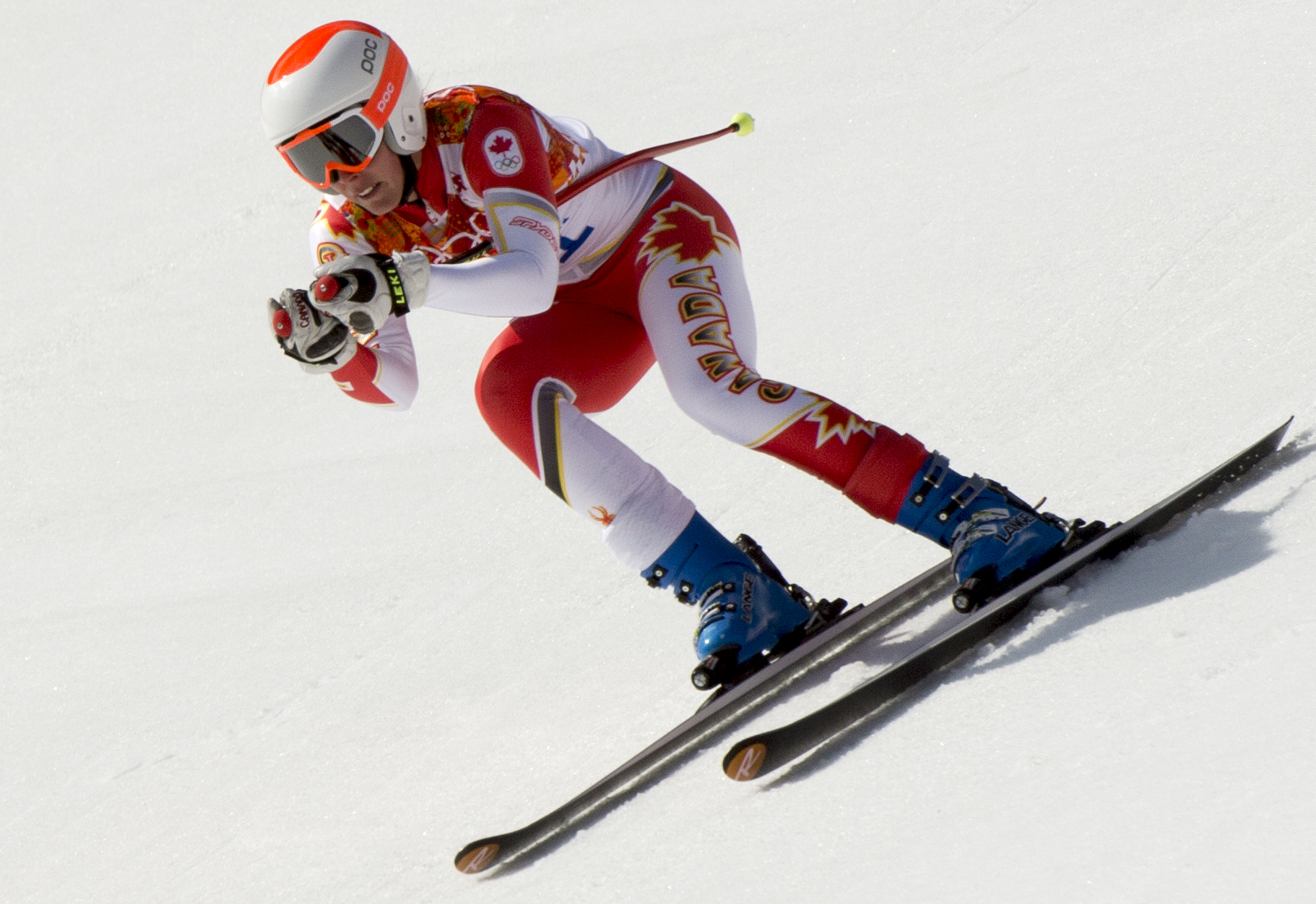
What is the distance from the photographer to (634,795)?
300 cm

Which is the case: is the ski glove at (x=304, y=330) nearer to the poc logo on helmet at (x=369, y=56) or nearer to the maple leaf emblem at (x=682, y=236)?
the poc logo on helmet at (x=369, y=56)

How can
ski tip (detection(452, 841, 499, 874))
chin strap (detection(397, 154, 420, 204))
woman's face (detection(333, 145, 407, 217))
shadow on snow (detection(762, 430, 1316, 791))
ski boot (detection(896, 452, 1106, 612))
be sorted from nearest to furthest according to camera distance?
shadow on snow (detection(762, 430, 1316, 791)), ski tip (detection(452, 841, 499, 874)), ski boot (detection(896, 452, 1106, 612)), woman's face (detection(333, 145, 407, 217)), chin strap (detection(397, 154, 420, 204))

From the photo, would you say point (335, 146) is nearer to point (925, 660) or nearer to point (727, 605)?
point (727, 605)

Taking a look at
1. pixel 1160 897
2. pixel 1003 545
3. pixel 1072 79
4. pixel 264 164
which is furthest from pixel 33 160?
pixel 1160 897

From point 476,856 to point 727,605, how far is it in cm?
81

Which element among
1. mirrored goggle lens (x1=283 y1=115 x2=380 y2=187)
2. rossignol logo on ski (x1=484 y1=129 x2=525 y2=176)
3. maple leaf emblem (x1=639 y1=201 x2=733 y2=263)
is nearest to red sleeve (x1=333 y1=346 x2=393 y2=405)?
mirrored goggle lens (x1=283 y1=115 x2=380 y2=187)

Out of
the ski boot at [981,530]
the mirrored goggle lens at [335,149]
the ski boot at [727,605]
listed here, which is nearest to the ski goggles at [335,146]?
the mirrored goggle lens at [335,149]

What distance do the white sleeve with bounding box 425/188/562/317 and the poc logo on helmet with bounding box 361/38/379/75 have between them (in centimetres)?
39

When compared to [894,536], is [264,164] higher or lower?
higher

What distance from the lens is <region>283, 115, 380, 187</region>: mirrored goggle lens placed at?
3.02m

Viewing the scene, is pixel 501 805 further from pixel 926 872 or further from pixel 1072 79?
pixel 1072 79

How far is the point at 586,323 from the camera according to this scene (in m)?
3.47

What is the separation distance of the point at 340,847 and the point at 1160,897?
226cm

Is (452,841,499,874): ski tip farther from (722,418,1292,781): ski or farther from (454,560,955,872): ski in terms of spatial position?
(722,418,1292,781): ski
